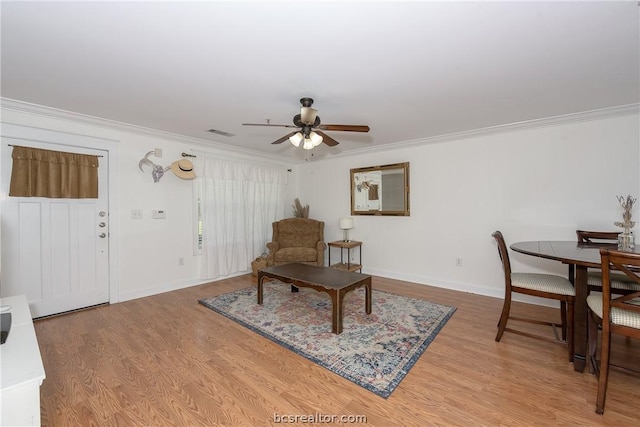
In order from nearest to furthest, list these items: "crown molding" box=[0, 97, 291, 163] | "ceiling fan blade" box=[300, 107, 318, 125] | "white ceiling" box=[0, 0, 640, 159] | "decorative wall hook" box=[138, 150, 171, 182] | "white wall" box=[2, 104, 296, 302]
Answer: "white ceiling" box=[0, 0, 640, 159] → "ceiling fan blade" box=[300, 107, 318, 125] → "crown molding" box=[0, 97, 291, 163] → "white wall" box=[2, 104, 296, 302] → "decorative wall hook" box=[138, 150, 171, 182]

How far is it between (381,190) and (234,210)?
8.46 feet

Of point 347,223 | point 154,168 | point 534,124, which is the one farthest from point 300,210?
point 534,124

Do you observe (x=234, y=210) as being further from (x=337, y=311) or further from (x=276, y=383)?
(x=276, y=383)

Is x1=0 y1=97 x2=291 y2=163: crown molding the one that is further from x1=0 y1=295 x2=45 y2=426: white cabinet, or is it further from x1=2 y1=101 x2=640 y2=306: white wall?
x1=0 y1=295 x2=45 y2=426: white cabinet

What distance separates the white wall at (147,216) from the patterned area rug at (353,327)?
953 millimetres

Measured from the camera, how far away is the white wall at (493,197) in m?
3.01

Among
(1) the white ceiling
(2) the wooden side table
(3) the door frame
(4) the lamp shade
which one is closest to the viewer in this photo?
(1) the white ceiling

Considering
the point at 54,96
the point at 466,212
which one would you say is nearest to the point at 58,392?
the point at 54,96

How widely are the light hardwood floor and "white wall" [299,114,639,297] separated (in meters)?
1.35

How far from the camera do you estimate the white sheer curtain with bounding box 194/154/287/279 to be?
14.3ft

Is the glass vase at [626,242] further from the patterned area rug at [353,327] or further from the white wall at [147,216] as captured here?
the white wall at [147,216]

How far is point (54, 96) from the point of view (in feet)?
8.44

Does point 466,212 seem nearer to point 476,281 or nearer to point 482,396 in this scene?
point 476,281

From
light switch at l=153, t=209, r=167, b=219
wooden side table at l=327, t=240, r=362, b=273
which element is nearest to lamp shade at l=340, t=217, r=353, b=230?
wooden side table at l=327, t=240, r=362, b=273
